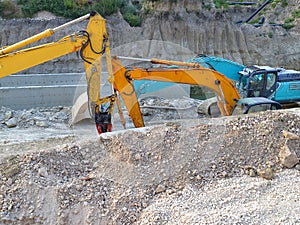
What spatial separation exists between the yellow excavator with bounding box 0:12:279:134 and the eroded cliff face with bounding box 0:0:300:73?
9824mm

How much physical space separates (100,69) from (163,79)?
57.1 inches

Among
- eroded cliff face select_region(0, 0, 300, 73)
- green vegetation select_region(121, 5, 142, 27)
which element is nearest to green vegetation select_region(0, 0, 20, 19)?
eroded cliff face select_region(0, 0, 300, 73)

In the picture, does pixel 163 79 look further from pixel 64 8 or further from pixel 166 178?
pixel 64 8

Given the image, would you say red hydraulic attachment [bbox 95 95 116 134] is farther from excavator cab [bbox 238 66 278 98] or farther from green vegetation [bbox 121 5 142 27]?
green vegetation [bbox 121 5 142 27]

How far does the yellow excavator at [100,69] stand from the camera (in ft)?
17.3

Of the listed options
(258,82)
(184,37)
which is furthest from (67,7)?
(258,82)

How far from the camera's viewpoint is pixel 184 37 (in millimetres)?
19281

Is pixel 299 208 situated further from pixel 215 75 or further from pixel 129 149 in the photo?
pixel 215 75

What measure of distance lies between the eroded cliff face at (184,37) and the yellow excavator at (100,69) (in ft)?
32.2

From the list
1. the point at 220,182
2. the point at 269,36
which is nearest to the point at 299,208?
the point at 220,182

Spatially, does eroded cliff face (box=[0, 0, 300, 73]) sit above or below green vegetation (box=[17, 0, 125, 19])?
below

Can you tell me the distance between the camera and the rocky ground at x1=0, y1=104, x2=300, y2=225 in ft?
13.7

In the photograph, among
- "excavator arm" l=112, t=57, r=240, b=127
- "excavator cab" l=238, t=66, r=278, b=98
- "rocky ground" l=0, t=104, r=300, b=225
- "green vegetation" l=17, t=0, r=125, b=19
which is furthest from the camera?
"green vegetation" l=17, t=0, r=125, b=19

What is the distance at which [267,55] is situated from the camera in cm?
2072
